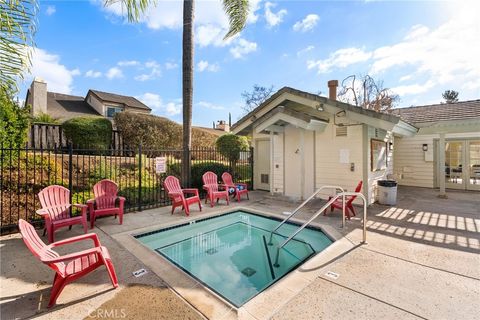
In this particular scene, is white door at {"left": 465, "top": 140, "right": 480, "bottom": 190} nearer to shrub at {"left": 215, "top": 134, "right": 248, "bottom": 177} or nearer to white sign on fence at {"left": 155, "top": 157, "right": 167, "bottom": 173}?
shrub at {"left": 215, "top": 134, "right": 248, "bottom": 177}

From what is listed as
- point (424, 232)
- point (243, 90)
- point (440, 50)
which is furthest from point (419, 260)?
point (243, 90)

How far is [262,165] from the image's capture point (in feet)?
37.5

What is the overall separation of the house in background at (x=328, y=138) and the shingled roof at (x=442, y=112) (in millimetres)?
212

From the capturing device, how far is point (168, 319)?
8.18 feet

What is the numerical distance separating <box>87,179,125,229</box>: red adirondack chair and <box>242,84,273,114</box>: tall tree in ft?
73.1

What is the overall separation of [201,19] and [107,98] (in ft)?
62.6

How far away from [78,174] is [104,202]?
157 inches


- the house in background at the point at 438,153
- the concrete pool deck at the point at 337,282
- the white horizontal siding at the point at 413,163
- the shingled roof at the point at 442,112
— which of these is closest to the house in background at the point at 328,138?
the house in background at the point at 438,153

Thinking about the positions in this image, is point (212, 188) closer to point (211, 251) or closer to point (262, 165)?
point (211, 251)

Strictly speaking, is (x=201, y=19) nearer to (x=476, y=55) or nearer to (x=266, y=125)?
(x=266, y=125)

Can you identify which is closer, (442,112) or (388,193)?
(388,193)

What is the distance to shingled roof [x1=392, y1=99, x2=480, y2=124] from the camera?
422 inches

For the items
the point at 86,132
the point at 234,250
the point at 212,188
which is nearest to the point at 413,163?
→ the point at 212,188

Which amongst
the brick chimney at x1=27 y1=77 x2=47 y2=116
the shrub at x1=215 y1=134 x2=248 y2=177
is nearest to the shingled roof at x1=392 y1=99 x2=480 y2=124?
the shrub at x1=215 y1=134 x2=248 y2=177
